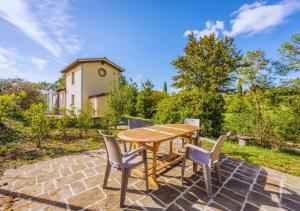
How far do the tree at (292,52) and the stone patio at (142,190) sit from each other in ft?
28.4

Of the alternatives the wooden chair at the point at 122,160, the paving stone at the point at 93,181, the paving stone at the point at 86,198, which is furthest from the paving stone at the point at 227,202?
the paving stone at the point at 93,181

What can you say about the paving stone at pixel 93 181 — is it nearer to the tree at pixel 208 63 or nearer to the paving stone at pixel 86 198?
the paving stone at pixel 86 198

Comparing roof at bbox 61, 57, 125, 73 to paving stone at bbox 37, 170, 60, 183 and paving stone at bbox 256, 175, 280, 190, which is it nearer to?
paving stone at bbox 37, 170, 60, 183

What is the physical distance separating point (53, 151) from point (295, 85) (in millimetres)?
10235

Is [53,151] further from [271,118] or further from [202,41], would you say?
[202,41]

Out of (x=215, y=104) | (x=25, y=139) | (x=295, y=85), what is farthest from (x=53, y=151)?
(x=295, y=85)

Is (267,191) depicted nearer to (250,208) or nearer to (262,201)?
(262,201)

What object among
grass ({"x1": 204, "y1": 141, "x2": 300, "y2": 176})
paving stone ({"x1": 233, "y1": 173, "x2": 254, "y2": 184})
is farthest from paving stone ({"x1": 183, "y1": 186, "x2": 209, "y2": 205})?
grass ({"x1": 204, "y1": 141, "x2": 300, "y2": 176})

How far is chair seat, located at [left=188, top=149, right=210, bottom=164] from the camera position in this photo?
2.49 meters

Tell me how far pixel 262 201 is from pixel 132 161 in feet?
6.99

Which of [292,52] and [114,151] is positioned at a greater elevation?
[292,52]

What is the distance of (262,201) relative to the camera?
2324 mm

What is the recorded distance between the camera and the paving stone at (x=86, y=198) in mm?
2210

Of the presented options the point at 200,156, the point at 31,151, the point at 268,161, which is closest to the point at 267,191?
the point at 200,156
